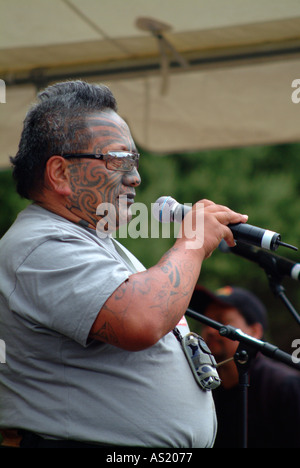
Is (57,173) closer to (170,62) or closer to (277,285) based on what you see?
(277,285)

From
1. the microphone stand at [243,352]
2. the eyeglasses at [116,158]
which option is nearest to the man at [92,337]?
the eyeglasses at [116,158]

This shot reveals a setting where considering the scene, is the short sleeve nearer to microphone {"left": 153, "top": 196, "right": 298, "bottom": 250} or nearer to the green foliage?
microphone {"left": 153, "top": 196, "right": 298, "bottom": 250}

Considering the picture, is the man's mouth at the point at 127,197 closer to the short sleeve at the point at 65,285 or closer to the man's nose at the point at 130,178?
the man's nose at the point at 130,178

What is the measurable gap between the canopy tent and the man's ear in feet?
3.51

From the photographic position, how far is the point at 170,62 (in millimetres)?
3262

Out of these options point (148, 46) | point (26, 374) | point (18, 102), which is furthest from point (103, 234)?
point (18, 102)

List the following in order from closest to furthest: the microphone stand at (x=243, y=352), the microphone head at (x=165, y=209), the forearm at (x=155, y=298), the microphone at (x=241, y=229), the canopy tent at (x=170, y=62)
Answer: the forearm at (x=155, y=298) < the microphone at (x=241, y=229) < the microphone head at (x=165, y=209) < the microphone stand at (x=243, y=352) < the canopy tent at (x=170, y=62)

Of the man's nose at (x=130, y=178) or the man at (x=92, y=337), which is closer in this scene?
the man at (x=92, y=337)

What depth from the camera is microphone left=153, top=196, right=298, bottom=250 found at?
183cm

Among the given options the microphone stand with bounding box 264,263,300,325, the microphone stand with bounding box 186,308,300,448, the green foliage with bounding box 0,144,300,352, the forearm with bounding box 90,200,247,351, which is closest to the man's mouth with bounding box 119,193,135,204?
the forearm with bounding box 90,200,247,351

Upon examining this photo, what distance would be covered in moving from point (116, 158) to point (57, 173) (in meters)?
0.21

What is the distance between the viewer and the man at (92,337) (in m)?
1.65

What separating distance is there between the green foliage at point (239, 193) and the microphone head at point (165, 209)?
6204mm

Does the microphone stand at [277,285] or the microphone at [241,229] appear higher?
the microphone at [241,229]
